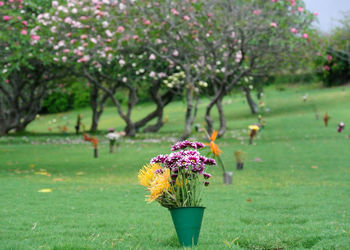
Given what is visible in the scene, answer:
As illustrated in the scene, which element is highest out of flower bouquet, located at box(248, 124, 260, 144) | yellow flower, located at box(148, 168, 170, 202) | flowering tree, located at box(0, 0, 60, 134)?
flowering tree, located at box(0, 0, 60, 134)

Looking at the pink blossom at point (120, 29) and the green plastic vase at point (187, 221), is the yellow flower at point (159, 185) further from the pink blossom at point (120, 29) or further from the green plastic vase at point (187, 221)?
the pink blossom at point (120, 29)

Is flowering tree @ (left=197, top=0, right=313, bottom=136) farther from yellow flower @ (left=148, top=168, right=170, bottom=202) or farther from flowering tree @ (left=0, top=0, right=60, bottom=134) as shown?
yellow flower @ (left=148, top=168, right=170, bottom=202)

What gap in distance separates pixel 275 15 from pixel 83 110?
140ft

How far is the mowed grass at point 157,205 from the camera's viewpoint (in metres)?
5.70

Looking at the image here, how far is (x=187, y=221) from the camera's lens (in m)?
4.97

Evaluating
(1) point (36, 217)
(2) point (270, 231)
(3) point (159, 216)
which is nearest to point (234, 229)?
(2) point (270, 231)

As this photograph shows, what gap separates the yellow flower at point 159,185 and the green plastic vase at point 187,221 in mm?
220

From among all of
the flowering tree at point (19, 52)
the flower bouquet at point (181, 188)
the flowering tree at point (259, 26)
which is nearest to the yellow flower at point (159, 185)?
the flower bouquet at point (181, 188)

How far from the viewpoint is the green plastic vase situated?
4.94 metres

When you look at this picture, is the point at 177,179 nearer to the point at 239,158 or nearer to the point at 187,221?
the point at 187,221

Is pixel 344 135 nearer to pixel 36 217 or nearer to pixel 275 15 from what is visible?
pixel 275 15

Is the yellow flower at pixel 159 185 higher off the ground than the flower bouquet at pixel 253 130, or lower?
higher

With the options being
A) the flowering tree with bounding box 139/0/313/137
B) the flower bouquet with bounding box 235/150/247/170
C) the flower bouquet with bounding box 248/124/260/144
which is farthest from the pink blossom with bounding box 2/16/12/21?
the flower bouquet with bounding box 248/124/260/144

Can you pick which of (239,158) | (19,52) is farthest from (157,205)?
(19,52)
